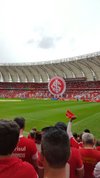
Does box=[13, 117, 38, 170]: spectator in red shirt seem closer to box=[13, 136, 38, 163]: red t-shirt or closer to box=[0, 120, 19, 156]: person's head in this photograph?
box=[13, 136, 38, 163]: red t-shirt

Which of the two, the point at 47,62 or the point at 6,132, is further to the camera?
the point at 47,62

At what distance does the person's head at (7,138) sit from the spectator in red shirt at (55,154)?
0.42 meters

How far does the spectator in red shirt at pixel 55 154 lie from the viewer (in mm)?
3678

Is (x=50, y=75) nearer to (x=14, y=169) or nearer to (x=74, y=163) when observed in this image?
(x=74, y=163)

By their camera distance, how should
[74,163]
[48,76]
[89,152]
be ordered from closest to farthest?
1. [74,163]
2. [89,152]
3. [48,76]

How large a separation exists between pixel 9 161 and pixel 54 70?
108 metres

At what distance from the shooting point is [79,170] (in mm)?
5766

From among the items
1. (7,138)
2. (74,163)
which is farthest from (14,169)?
(74,163)

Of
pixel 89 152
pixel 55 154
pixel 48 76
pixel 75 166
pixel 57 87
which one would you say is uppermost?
pixel 48 76

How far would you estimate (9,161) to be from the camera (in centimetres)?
414

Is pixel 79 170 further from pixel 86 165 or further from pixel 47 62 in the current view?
pixel 47 62

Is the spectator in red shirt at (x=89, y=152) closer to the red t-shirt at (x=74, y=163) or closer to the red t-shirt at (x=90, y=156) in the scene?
the red t-shirt at (x=90, y=156)

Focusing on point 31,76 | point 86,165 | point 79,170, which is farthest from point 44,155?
point 31,76

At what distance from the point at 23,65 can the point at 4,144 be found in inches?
4276
